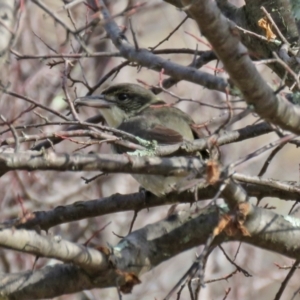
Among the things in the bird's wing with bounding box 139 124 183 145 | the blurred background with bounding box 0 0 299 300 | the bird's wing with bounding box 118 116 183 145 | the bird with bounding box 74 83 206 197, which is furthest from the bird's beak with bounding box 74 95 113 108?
the blurred background with bounding box 0 0 299 300

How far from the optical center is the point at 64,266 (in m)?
3.17

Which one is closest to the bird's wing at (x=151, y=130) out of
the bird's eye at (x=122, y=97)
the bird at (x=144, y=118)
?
the bird at (x=144, y=118)

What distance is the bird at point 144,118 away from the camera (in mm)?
4949

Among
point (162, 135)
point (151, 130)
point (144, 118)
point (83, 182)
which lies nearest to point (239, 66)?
point (162, 135)

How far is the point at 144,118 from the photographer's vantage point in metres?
5.68

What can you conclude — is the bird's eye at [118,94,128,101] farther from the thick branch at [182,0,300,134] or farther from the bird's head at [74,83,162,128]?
the thick branch at [182,0,300,134]

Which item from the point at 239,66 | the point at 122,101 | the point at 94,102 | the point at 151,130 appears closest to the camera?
the point at 239,66

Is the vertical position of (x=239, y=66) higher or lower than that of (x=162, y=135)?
lower

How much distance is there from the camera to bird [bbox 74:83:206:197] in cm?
495

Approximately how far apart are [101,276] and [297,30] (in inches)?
88.3

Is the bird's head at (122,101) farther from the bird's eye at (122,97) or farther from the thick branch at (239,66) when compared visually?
the thick branch at (239,66)

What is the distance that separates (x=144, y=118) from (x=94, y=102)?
414 mm

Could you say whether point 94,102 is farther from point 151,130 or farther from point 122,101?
point 151,130

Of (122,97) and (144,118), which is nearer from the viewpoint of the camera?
(144,118)
